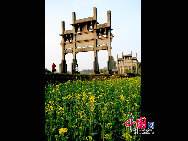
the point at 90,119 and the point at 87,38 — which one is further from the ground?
the point at 87,38

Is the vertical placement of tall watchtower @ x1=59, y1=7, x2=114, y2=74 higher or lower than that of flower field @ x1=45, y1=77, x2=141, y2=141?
higher

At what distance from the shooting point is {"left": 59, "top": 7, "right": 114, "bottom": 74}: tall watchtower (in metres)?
12.5

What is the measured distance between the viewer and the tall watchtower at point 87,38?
12.5m

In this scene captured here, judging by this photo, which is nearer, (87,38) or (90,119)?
(90,119)

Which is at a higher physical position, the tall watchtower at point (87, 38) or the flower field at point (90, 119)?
the tall watchtower at point (87, 38)

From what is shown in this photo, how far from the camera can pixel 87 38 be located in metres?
13.2

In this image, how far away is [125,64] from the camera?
31766 mm

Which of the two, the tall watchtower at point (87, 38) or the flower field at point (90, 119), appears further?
the tall watchtower at point (87, 38)

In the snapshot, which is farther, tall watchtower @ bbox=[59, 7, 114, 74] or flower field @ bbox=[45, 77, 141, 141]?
tall watchtower @ bbox=[59, 7, 114, 74]
